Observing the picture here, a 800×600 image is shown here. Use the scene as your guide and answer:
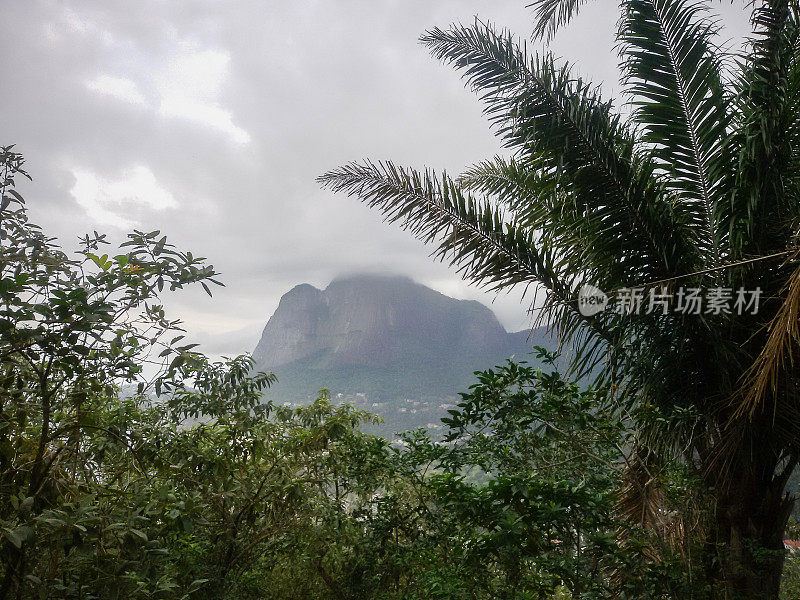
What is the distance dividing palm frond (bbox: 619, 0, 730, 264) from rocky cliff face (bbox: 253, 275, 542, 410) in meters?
→ 25.9

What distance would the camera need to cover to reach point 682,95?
3.18m

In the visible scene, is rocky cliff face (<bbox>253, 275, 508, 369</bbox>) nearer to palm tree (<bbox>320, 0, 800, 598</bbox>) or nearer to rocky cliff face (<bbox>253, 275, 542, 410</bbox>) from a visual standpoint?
rocky cliff face (<bbox>253, 275, 542, 410</bbox>)

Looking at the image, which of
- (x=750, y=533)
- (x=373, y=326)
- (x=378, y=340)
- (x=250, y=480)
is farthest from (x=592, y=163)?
(x=373, y=326)

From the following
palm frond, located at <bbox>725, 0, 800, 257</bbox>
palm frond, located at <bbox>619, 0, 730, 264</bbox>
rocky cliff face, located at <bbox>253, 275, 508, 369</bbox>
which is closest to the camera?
palm frond, located at <bbox>725, 0, 800, 257</bbox>

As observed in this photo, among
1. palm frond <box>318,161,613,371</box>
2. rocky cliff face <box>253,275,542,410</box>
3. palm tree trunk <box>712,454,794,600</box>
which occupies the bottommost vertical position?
palm tree trunk <box>712,454,794,600</box>

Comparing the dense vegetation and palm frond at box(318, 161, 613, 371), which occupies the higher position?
palm frond at box(318, 161, 613, 371)

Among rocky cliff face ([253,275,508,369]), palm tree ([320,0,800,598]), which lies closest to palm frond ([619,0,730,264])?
palm tree ([320,0,800,598])

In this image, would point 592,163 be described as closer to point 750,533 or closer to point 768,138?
point 768,138

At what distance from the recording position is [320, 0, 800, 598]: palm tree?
2.76m

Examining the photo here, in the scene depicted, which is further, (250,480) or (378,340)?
(378,340)

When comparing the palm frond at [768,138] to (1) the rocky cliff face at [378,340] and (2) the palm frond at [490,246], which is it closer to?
(2) the palm frond at [490,246]

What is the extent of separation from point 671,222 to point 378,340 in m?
59.5

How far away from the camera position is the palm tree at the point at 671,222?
276 cm

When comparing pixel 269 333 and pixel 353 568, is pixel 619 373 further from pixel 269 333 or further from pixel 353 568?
pixel 269 333
